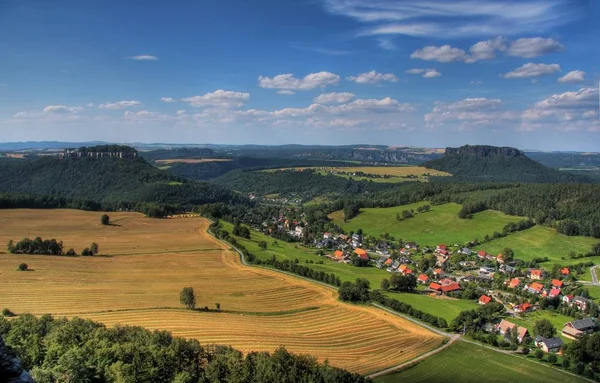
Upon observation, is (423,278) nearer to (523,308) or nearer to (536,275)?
(523,308)

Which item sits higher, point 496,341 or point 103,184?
point 103,184

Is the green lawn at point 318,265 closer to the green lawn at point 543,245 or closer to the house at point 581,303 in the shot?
the house at point 581,303

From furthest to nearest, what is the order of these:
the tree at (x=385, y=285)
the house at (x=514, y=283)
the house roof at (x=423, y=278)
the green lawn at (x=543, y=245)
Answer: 1. the green lawn at (x=543, y=245)
2. the house roof at (x=423, y=278)
3. the house at (x=514, y=283)
4. the tree at (x=385, y=285)

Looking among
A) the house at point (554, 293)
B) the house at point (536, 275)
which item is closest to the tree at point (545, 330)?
the house at point (554, 293)

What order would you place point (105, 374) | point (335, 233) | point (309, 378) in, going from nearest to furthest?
point (105, 374)
point (309, 378)
point (335, 233)

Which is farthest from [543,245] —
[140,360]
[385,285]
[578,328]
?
[140,360]

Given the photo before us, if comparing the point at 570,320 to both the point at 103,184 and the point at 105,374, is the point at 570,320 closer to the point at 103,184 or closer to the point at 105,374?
the point at 105,374

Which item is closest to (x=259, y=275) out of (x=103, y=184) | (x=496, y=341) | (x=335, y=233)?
(x=496, y=341)
